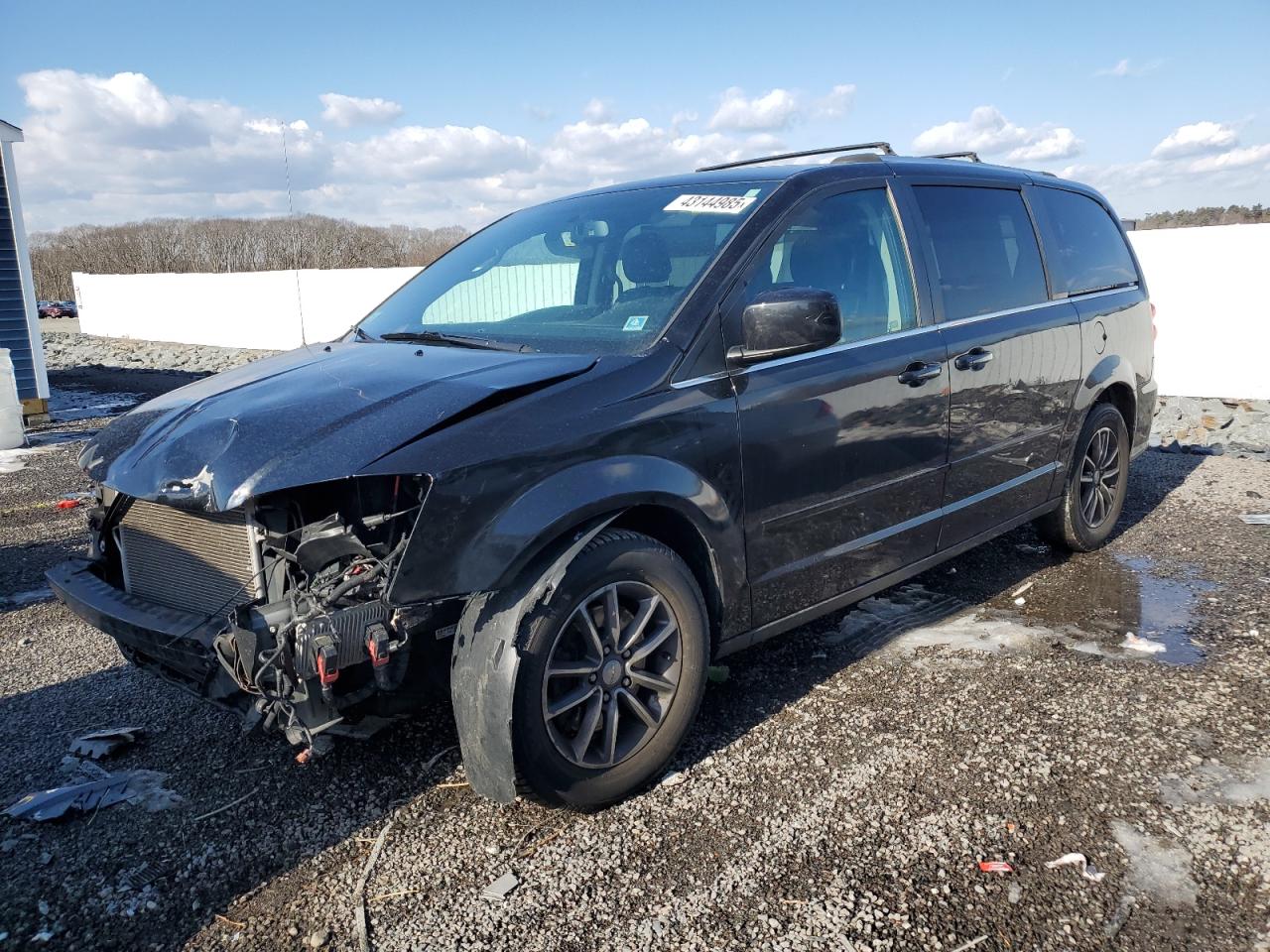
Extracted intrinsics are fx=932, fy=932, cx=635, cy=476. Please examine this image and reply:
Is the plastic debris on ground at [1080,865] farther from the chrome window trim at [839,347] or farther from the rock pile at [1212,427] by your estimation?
the rock pile at [1212,427]

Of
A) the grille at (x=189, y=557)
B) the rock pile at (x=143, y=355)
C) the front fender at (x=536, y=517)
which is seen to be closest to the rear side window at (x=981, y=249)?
the front fender at (x=536, y=517)

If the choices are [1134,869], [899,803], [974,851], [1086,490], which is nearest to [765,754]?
[899,803]

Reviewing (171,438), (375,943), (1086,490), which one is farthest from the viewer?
(1086,490)

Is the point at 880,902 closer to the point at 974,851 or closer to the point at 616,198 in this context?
the point at 974,851

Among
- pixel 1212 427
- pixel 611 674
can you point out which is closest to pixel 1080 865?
pixel 611 674

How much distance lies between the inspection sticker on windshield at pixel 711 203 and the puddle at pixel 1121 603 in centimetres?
247

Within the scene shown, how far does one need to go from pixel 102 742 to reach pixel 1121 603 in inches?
180

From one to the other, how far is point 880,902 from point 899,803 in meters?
0.50

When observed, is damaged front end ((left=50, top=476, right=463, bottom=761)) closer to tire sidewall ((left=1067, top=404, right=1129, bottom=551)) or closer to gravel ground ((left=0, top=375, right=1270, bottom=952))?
gravel ground ((left=0, top=375, right=1270, bottom=952))

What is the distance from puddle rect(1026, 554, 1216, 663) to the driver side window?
1750 mm

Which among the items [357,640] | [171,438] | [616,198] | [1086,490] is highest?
[616,198]

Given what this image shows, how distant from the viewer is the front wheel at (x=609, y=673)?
2.68m

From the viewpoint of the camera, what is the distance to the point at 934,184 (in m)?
4.16

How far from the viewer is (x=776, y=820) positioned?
2854mm
